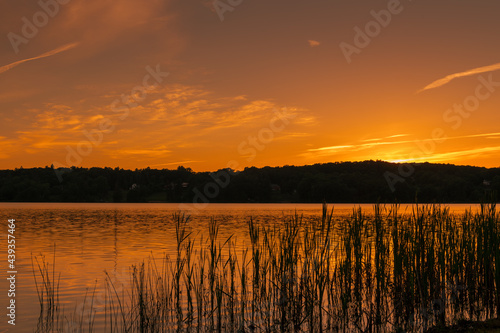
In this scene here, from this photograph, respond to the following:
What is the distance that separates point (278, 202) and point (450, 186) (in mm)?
55000

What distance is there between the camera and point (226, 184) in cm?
15138

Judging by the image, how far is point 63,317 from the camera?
12.4 meters

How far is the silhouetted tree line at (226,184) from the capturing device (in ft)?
364

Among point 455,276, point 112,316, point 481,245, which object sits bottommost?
point 112,316

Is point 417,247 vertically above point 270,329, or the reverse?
point 417,247

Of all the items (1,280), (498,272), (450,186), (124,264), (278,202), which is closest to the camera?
(498,272)

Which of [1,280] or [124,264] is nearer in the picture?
[1,280]

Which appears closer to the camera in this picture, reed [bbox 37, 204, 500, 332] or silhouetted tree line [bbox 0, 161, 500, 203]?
reed [bbox 37, 204, 500, 332]

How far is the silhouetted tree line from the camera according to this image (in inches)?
4373

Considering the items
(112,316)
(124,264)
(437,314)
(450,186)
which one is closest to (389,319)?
(437,314)

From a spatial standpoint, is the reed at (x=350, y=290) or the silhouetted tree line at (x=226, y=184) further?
the silhouetted tree line at (x=226, y=184)

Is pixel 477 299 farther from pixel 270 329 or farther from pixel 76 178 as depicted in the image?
pixel 76 178

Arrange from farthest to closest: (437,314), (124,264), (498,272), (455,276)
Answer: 1. (124,264)
2. (455,276)
3. (437,314)
4. (498,272)

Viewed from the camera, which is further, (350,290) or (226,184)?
(226,184)
